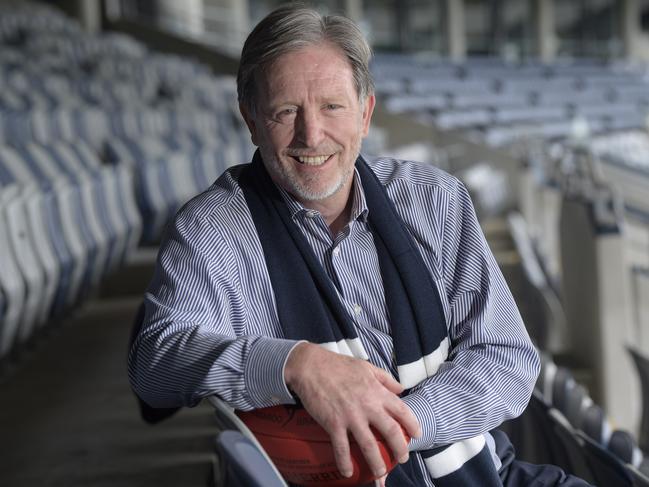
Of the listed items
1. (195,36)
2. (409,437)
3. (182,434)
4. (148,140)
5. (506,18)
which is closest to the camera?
(409,437)

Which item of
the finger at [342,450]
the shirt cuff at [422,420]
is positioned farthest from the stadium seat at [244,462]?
the shirt cuff at [422,420]

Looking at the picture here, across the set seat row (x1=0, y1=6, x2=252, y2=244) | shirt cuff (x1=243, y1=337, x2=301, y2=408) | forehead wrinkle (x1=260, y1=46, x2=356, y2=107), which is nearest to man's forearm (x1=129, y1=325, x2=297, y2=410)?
shirt cuff (x1=243, y1=337, x2=301, y2=408)

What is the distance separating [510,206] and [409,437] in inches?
176

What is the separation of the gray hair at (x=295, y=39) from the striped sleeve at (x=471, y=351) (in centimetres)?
16

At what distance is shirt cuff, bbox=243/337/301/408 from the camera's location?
0.82m

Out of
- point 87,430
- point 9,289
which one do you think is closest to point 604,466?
point 87,430

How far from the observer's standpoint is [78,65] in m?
6.92

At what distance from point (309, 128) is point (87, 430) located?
1082mm

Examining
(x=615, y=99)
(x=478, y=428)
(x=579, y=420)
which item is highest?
(x=478, y=428)

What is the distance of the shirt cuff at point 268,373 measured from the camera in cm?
82

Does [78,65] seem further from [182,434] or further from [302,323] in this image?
[302,323]

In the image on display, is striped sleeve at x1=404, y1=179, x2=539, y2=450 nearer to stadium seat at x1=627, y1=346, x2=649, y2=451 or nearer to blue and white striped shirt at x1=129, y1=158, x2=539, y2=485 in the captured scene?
blue and white striped shirt at x1=129, y1=158, x2=539, y2=485

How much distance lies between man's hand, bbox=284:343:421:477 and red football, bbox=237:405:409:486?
0.01 meters

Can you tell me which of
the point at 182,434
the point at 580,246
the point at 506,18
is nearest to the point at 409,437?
the point at 182,434
